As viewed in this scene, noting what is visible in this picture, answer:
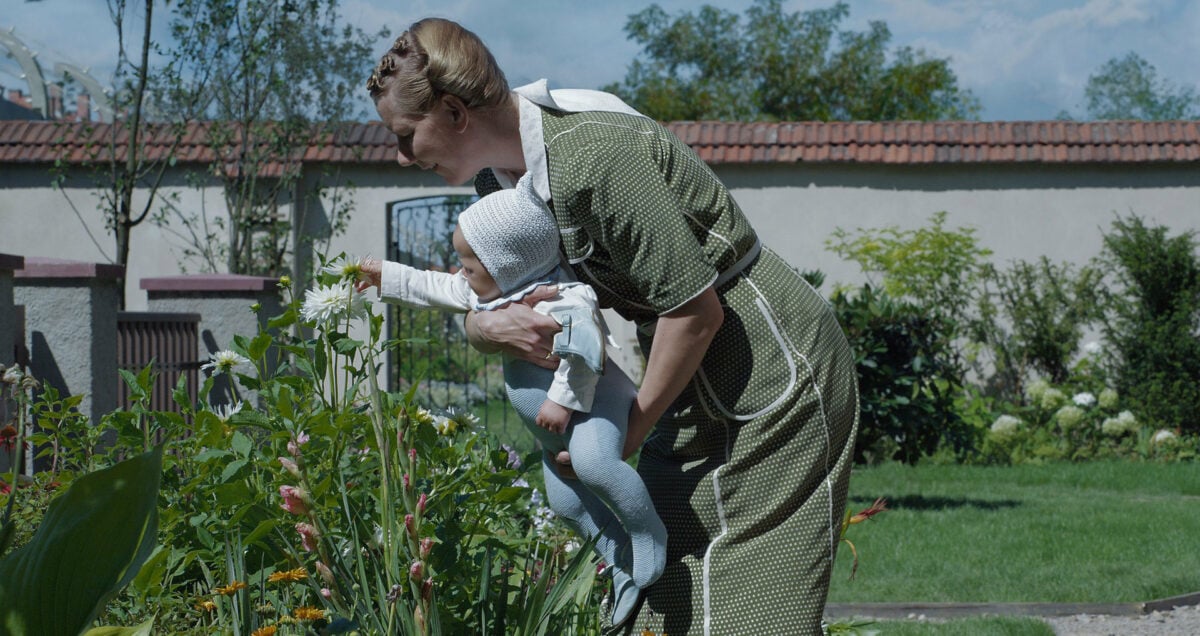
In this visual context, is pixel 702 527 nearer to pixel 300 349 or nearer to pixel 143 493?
pixel 143 493

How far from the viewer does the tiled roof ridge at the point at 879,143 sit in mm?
11758

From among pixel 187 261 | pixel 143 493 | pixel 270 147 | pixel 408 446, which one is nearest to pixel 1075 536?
pixel 408 446

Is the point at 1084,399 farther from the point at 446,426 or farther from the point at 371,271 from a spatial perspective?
the point at 371,271

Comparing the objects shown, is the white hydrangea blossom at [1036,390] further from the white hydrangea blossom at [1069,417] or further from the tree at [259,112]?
the tree at [259,112]

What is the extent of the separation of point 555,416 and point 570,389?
0.04m

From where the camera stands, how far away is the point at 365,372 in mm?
2312

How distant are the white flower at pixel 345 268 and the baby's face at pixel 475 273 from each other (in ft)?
0.98

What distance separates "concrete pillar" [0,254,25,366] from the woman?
11.4 ft

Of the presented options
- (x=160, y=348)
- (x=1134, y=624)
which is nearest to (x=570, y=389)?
(x=1134, y=624)

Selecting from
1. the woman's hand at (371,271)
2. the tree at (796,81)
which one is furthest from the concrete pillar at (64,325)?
the tree at (796,81)

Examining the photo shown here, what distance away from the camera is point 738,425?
1714mm

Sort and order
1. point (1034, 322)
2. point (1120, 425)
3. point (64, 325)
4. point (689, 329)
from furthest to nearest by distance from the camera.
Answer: point (1034, 322)
point (1120, 425)
point (64, 325)
point (689, 329)

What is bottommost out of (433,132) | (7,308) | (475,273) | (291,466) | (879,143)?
(291,466)

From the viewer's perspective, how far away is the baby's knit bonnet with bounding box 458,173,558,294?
5.26 feet
